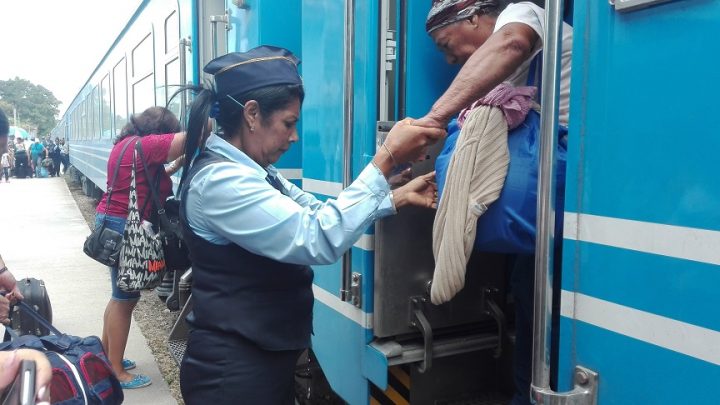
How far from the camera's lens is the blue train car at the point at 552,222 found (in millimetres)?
1147

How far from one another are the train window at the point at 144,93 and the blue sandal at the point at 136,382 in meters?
2.90

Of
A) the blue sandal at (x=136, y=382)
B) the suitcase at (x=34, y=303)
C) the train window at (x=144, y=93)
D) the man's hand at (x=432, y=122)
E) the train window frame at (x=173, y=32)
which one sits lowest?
the blue sandal at (x=136, y=382)

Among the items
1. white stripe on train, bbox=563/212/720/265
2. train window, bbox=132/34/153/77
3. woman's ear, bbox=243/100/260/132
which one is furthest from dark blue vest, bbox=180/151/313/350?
train window, bbox=132/34/153/77

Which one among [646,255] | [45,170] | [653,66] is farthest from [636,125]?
[45,170]

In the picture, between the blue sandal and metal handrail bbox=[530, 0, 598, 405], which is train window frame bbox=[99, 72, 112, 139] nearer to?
the blue sandal

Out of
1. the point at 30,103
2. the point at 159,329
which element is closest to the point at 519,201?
the point at 159,329

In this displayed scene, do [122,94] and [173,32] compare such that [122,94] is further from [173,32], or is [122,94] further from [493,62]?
[493,62]

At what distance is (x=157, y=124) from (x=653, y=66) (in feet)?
10.0

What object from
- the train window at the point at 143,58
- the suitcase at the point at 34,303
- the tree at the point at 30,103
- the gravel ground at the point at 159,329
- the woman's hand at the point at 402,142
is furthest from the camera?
the tree at the point at 30,103

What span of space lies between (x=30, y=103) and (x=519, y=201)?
276ft

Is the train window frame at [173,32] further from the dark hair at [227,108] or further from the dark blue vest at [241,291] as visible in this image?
the dark blue vest at [241,291]

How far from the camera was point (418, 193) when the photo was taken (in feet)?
6.15

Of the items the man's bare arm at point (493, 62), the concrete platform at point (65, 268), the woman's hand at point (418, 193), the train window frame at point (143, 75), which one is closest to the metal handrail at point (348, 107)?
the woman's hand at point (418, 193)

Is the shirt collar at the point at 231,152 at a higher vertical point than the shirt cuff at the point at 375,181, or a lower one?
higher
